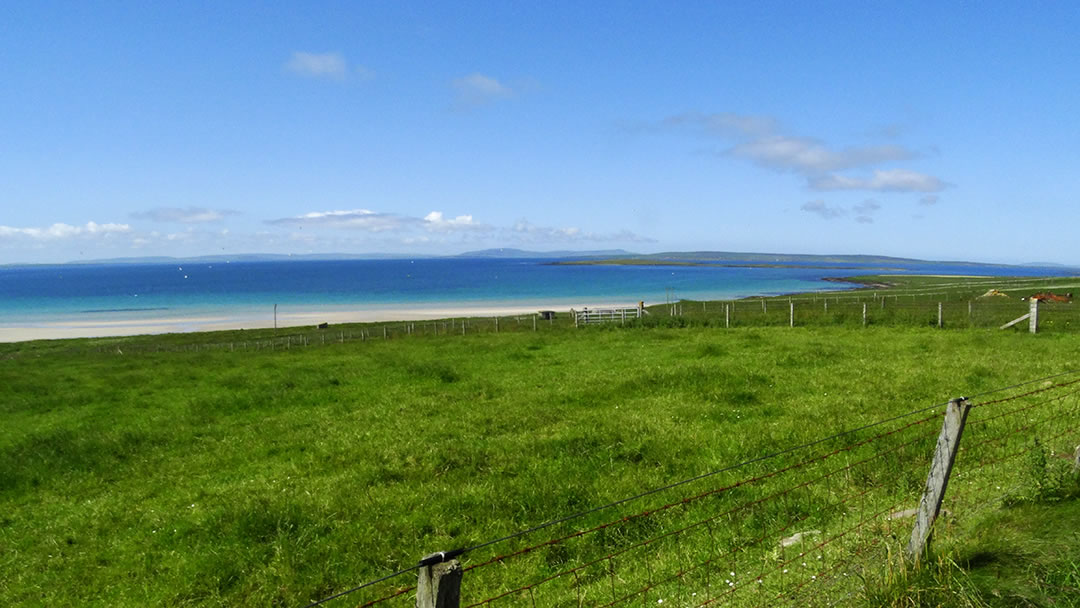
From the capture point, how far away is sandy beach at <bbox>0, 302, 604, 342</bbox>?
272 ft

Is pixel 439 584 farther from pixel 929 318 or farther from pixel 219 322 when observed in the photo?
pixel 219 322

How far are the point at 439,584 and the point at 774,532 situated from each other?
638 centimetres

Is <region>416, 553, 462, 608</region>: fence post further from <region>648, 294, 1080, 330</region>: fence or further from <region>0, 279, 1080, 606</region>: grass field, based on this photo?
<region>648, 294, 1080, 330</region>: fence

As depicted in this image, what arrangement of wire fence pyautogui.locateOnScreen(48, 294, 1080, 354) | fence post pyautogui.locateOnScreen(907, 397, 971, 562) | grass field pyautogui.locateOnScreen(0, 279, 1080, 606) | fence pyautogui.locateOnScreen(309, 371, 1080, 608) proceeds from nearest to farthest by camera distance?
fence post pyautogui.locateOnScreen(907, 397, 971, 562) → fence pyautogui.locateOnScreen(309, 371, 1080, 608) → grass field pyautogui.locateOnScreen(0, 279, 1080, 606) → wire fence pyautogui.locateOnScreen(48, 294, 1080, 354)

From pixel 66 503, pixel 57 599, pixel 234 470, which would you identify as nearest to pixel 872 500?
pixel 57 599

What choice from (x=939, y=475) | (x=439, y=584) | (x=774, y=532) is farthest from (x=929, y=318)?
(x=439, y=584)

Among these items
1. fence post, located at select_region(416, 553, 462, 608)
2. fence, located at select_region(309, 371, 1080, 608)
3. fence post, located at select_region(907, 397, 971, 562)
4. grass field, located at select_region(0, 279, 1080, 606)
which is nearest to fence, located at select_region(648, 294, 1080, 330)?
grass field, located at select_region(0, 279, 1080, 606)

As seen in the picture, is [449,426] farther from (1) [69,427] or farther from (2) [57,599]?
(1) [69,427]

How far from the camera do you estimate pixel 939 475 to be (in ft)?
18.4

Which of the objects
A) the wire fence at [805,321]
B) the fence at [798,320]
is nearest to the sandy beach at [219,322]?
the fence at [798,320]

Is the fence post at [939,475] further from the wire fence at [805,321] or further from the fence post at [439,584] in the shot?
the wire fence at [805,321]

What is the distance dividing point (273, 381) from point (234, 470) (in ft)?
36.8

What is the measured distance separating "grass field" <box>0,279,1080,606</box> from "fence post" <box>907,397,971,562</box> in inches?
10.1

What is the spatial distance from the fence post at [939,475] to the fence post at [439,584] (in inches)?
174
